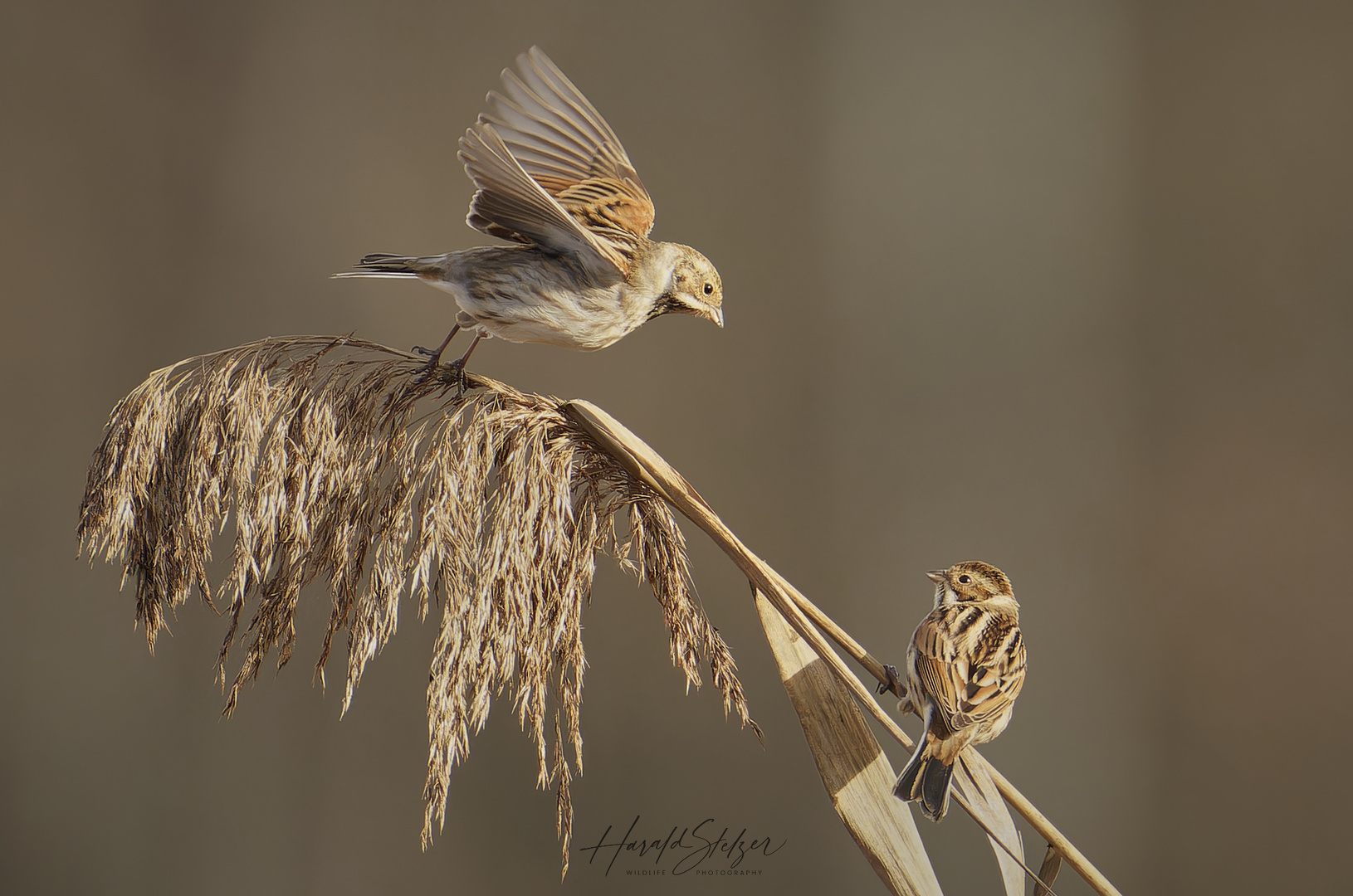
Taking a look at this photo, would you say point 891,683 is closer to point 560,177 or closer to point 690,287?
point 690,287

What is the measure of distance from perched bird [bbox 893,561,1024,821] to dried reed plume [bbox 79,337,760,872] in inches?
7.4

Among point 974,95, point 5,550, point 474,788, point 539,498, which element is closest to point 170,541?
point 539,498

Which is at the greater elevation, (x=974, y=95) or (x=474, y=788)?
(x=974, y=95)

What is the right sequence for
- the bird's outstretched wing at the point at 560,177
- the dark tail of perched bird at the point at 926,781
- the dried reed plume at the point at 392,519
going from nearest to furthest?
the dark tail of perched bird at the point at 926,781 < the dried reed plume at the point at 392,519 < the bird's outstretched wing at the point at 560,177

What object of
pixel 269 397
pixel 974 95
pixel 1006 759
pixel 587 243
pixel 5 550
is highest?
pixel 974 95

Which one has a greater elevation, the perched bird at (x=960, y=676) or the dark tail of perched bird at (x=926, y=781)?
the perched bird at (x=960, y=676)

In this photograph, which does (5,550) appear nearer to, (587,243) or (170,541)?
(170,541)

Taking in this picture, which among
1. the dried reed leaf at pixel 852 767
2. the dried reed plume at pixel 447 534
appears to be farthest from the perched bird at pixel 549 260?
the dried reed leaf at pixel 852 767

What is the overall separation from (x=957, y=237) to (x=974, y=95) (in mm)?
290

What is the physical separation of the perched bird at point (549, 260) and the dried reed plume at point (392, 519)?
11 cm

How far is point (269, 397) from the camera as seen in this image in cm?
78

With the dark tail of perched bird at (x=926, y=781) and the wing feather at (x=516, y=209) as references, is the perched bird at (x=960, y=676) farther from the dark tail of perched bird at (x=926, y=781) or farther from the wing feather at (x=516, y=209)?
the wing feather at (x=516, y=209)

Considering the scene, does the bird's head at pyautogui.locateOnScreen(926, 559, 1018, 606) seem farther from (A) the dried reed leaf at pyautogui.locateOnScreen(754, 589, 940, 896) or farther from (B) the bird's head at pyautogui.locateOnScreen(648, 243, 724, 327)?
(B) the bird's head at pyautogui.locateOnScreen(648, 243, 724, 327)

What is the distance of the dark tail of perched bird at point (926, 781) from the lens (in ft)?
1.93
